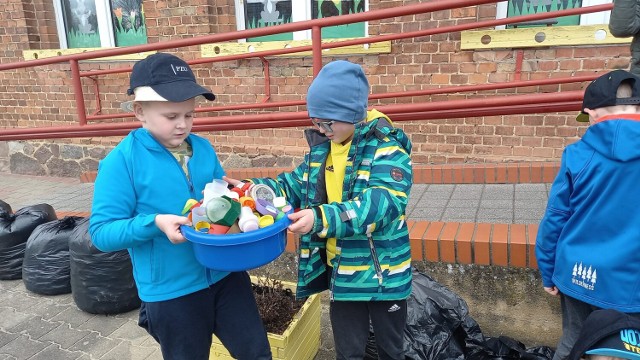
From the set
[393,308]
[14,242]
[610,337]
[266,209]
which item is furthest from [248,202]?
[14,242]

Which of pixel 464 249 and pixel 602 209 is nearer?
pixel 602 209

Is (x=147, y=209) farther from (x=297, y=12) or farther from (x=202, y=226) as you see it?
(x=297, y=12)

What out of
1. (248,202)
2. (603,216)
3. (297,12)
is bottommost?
(603,216)

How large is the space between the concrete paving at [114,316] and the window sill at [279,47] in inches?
54.5

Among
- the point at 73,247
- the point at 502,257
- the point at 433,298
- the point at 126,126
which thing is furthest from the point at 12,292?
the point at 502,257

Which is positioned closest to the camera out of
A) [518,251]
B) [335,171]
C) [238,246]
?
[238,246]

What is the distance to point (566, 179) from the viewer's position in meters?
1.69

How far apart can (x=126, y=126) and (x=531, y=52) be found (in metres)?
3.29

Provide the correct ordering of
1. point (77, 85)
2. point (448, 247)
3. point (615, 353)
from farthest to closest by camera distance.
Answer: point (77, 85)
point (448, 247)
point (615, 353)

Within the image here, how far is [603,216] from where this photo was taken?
1.59 m

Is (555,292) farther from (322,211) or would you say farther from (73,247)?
(73,247)

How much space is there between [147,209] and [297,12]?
3.78 meters

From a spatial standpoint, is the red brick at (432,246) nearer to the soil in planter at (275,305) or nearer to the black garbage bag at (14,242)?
the soil in planter at (275,305)

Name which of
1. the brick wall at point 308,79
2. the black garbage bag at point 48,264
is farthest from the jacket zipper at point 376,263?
the brick wall at point 308,79
